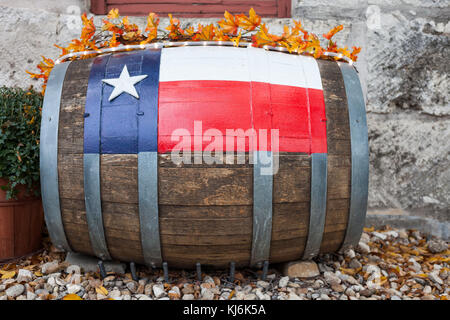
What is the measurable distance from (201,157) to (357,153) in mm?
677

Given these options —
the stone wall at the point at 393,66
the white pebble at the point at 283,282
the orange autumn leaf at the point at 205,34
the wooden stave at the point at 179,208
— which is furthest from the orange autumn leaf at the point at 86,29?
the white pebble at the point at 283,282

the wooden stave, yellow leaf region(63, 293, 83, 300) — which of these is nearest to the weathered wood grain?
the wooden stave

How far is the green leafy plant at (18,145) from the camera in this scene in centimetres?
159

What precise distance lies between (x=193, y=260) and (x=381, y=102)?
1704 millimetres

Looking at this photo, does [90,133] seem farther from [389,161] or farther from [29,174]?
[389,161]

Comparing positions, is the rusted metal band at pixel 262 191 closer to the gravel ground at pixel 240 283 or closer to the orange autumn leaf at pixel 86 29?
the gravel ground at pixel 240 283

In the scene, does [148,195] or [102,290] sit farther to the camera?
[102,290]

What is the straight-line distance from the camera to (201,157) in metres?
1.30

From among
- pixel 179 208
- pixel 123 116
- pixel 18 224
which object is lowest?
pixel 18 224

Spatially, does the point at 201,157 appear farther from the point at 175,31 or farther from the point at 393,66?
the point at 393,66

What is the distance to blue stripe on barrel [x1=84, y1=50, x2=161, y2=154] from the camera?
1.30 meters

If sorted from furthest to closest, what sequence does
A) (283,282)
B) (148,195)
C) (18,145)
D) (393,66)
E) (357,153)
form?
(393,66) → (18,145) → (283,282) → (357,153) → (148,195)

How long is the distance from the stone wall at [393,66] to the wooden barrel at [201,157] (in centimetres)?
97

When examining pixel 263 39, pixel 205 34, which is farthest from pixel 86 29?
pixel 263 39
